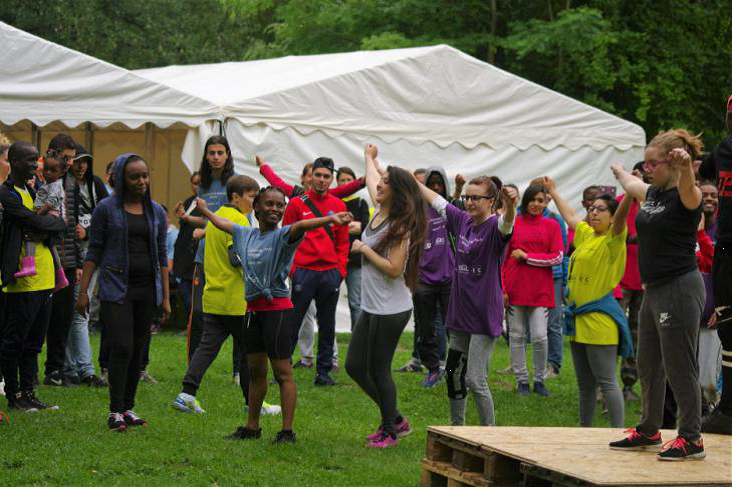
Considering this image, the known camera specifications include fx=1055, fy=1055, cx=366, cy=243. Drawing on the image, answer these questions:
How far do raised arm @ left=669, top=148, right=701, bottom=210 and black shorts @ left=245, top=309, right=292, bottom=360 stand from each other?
3.01 meters

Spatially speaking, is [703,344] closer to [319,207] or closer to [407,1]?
[319,207]

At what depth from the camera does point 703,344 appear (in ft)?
29.7

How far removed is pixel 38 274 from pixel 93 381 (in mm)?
1903

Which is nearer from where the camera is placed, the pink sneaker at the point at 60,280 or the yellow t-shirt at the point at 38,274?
the yellow t-shirt at the point at 38,274

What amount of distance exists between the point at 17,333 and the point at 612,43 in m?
16.8

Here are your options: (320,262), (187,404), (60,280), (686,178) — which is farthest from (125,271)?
(686,178)

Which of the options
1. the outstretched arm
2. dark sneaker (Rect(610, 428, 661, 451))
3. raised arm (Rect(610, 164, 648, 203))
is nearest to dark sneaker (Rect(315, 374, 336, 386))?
the outstretched arm

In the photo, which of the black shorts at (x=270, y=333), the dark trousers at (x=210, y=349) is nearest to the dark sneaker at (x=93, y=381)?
the dark trousers at (x=210, y=349)

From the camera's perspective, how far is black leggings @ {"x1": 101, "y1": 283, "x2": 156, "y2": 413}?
7.77 m

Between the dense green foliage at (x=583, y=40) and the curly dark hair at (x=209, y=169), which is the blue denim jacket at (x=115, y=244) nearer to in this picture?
the curly dark hair at (x=209, y=169)

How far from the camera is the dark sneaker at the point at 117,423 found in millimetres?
7812

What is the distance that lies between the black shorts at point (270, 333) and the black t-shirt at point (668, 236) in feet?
8.78

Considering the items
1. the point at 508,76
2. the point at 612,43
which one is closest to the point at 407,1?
the point at 612,43

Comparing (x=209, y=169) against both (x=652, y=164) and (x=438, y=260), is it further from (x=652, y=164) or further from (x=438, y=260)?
(x=652, y=164)
